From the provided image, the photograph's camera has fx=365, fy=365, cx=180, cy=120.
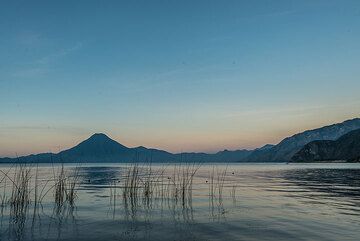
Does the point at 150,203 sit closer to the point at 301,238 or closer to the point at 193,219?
the point at 193,219

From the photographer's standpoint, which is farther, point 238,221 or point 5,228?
point 238,221

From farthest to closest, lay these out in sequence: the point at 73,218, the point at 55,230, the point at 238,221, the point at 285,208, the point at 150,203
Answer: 1. the point at 150,203
2. the point at 285,208
3. the point at 73,218
4. the point at 238,221
5. the point at 55,230

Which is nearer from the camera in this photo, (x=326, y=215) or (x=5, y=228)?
(x=5, y=228)

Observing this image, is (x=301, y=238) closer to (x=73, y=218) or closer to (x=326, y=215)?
(x=326, y=215)

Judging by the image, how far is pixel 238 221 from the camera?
20.8 meters

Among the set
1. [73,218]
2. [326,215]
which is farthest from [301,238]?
[73,218]

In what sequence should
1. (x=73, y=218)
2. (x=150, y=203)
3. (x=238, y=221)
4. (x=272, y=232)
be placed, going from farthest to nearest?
(x=150, y=203) → (x=73, y=218) → (x=238, y=221) → (x=272, y=232)

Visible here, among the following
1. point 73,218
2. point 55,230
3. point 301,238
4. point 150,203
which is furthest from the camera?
point 150,203

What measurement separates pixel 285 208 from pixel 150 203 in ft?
35.4

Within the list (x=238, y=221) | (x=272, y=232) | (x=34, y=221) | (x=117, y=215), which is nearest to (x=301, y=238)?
(x=272, y=232)

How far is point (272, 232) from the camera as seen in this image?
1736cm

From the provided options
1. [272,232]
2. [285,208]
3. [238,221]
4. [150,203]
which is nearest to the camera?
[272,232]

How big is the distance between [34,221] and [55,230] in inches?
133

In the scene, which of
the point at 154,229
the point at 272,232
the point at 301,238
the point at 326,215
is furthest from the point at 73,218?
the point at 326,215
